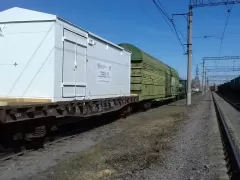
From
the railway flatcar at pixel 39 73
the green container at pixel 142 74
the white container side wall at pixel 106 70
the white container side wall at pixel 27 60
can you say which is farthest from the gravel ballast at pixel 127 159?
the green container at pixel 142 74

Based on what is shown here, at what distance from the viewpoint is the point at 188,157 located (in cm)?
948

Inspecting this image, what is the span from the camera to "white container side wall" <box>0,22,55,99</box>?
1021 cm

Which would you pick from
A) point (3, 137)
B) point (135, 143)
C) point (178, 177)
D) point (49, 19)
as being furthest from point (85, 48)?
point (178, 177)

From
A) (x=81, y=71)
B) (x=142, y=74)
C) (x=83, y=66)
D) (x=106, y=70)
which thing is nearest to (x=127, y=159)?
(x=81, y=71)

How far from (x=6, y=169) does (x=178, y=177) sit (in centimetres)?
372

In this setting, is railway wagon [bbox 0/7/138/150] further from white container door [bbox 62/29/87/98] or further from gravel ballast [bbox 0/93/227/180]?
gravel ballast [bbox 0/93/227/180]

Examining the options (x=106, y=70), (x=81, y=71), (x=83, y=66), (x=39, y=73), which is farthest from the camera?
(x=106, y=70)

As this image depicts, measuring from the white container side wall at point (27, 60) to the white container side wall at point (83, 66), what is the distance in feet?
0.79

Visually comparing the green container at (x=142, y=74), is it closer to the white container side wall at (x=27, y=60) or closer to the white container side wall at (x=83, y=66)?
the white container side wall at (x=83, y=66)

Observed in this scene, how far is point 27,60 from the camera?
33.8ft

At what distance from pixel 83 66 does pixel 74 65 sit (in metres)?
0.88

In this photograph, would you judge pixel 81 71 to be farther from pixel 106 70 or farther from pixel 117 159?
pixel 117 159

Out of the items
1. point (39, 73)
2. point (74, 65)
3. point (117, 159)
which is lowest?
point (117, 159)

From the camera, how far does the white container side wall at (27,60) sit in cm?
1021
